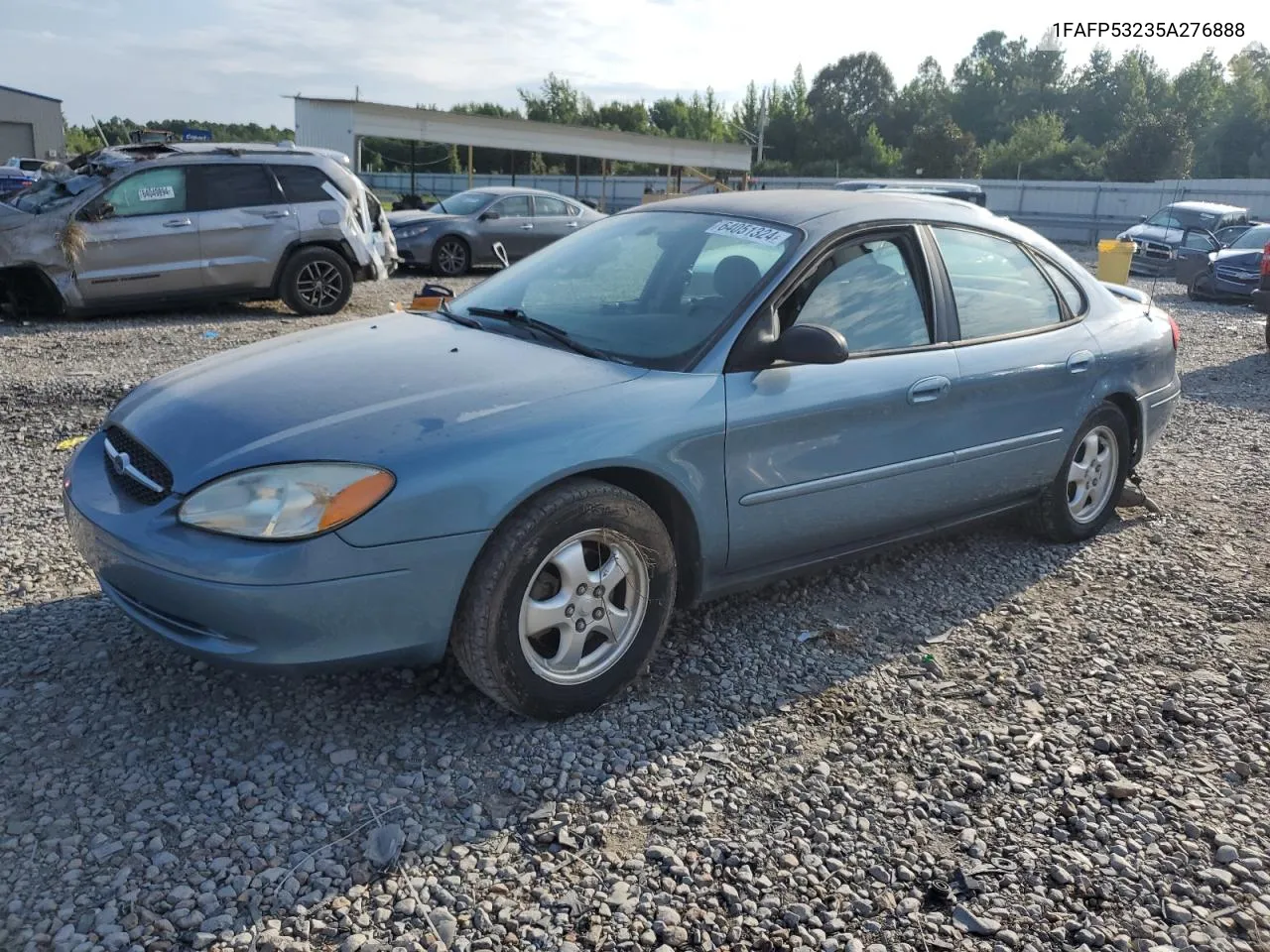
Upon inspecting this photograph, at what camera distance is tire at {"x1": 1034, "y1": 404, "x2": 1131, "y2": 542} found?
4707 millimetres

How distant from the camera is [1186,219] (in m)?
21.0

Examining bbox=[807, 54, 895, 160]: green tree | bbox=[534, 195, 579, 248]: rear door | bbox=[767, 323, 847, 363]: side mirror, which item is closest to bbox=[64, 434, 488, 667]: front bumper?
bbox=[767, 323, 847, 363]: side mirror

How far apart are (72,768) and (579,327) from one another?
205 cm

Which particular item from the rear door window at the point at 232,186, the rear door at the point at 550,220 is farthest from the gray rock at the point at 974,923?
the rear door at the point at 550,220

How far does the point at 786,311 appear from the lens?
356cm

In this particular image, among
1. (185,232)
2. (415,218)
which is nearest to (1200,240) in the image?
(415,218)

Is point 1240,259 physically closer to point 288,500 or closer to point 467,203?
point 467,203

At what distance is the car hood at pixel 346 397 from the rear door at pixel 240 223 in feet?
24.3

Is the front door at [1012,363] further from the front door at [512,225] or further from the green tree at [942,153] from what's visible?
the green tree at [942,153]

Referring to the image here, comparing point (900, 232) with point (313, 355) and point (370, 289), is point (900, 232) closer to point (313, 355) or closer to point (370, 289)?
point (313, 355)

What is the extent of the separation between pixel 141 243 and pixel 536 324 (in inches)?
309

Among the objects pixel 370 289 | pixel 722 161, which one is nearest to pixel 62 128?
pixel 722 161

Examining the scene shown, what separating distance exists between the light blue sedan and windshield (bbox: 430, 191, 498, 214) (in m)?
12.4

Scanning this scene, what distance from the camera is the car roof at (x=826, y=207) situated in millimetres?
3828
